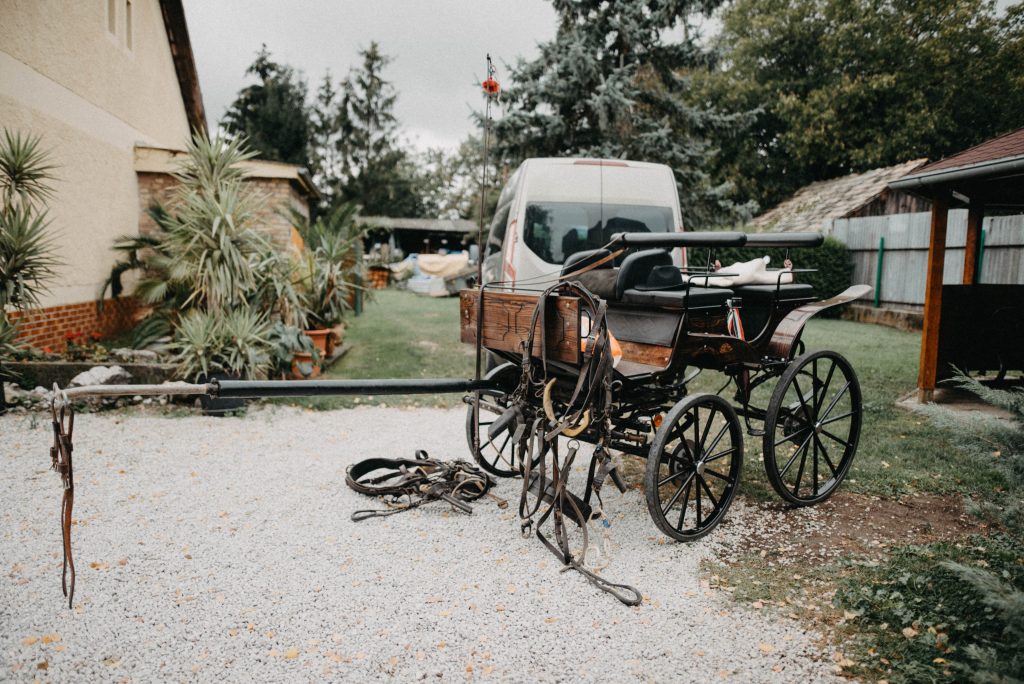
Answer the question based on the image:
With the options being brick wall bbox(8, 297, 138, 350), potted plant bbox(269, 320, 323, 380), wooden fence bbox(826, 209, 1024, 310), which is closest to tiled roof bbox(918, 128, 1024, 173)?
wooden fence bbox(826, 209, 1024, 310)

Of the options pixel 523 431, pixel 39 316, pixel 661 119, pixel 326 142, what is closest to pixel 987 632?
pixel 523 431

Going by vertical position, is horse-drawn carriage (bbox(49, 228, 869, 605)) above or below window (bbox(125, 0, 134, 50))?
below

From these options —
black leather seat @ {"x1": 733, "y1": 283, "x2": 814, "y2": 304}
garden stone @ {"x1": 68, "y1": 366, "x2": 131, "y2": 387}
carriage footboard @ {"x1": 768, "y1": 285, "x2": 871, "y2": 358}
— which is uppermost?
black leather seat @ {"x1": 733, "y1": 283, "x2": 814, "y2": 304}

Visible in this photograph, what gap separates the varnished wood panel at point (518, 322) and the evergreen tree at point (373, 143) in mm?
33889

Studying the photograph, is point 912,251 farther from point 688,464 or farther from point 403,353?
point 688,464

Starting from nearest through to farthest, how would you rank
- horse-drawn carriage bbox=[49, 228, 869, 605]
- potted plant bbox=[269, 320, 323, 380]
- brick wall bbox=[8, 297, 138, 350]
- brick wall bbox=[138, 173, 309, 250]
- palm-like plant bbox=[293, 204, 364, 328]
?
horse-drawn carriage bbox=[49, 228, 869, 605] < potted plant bbox=[269, 320, 323, 380] < brick wall bbox=[8, 297, 138, 350] < palm-like plant bbox=[293, 204, 364, 328] < brick wall bbox=[138, 173, 309, 250]

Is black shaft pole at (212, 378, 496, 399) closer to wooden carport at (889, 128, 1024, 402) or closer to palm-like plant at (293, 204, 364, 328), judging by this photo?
wooden carport at (889, 128, 1024, 402)

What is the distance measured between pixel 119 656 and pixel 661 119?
624 inches

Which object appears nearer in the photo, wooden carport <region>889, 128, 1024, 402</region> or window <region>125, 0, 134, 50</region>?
wooden carport <region>889, 128, 1024, 402</region>

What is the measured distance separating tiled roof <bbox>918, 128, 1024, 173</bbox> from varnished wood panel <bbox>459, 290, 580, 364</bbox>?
15.0 ft

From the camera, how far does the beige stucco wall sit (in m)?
8.20

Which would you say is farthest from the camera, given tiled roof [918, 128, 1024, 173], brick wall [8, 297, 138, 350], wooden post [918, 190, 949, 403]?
brick wall [8, 297, 138, 350]

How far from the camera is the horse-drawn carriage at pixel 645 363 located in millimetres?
3424

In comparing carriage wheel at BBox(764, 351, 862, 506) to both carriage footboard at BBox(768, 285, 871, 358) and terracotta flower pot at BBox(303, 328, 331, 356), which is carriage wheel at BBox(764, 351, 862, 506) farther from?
terracotta flower pot at BBox(303, 328, 331, 356)
